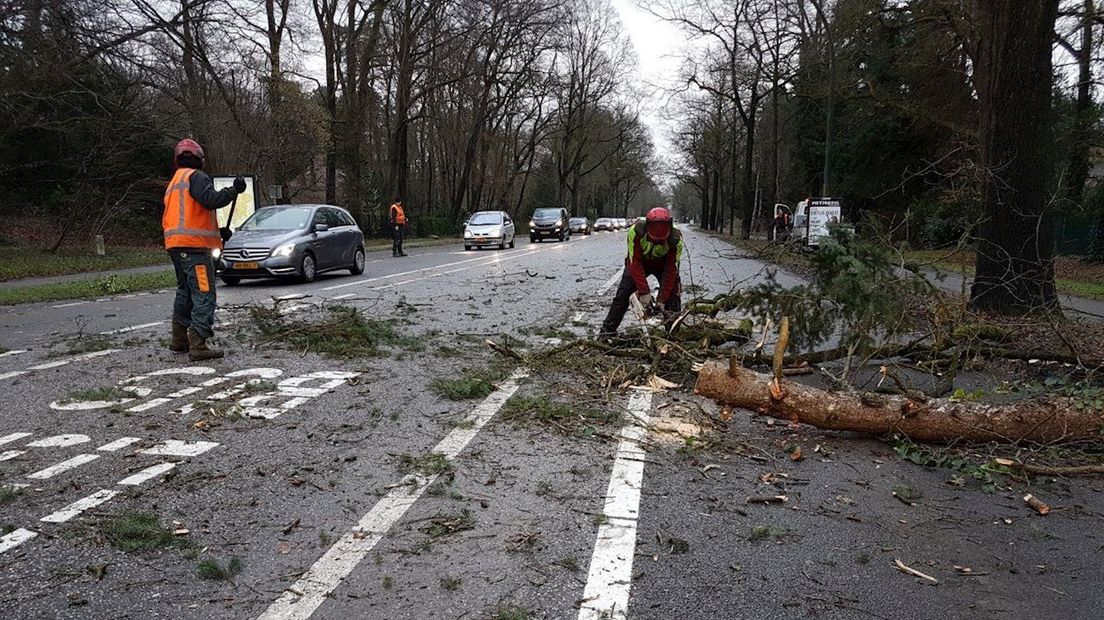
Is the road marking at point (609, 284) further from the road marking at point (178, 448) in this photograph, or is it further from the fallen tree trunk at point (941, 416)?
the road marking at point (178, 448)

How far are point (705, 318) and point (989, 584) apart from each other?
15.2ft

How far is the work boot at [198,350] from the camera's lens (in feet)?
21.5

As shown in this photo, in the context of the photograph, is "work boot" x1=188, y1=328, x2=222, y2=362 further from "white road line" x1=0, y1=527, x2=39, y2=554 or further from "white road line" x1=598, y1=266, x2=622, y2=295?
"white road line" x1=598, y1=266, x2=622, y2=295

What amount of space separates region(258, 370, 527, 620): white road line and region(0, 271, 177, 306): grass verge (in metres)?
10.3

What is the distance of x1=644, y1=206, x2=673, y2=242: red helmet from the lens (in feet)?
23.7

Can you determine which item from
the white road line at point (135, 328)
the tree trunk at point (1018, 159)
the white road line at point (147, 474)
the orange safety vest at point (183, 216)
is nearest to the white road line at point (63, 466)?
the white road line at point (147, 474)

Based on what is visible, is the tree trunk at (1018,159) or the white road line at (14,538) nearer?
the white road line at (14,538)

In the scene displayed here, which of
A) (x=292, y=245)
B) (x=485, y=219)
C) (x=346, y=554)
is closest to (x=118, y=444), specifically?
(x=346, y=554)

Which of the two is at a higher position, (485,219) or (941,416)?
(485,219)

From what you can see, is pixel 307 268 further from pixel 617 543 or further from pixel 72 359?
pixel 617 543

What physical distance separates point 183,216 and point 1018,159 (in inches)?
365

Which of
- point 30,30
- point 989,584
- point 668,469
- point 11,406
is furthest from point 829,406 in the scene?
point 30,30

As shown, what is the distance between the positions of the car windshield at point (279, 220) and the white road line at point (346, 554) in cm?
1133

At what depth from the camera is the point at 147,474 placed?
385cm
